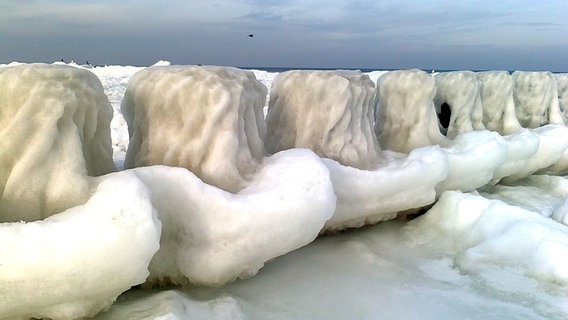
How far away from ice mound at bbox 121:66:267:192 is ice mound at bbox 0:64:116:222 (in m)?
0.28

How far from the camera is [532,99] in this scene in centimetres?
309

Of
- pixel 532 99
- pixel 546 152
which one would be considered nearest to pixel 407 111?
pixel 546 152

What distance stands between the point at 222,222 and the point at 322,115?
71 centimetres

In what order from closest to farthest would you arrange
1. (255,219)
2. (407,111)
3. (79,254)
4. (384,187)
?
(79,254)
(255,219)
(384,187)
(407,111)

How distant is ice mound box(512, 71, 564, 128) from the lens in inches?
121

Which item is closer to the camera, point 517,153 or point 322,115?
point 322,115

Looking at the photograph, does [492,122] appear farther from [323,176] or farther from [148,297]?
[148,297]

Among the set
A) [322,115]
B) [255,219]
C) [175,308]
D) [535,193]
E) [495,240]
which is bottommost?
[535,193]

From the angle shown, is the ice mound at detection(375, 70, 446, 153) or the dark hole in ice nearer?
the ice mound at detection(375, 70, 446, 153)

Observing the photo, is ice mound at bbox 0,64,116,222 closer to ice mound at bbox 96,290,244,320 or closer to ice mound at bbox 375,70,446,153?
ice mound at bbox 96,290,244,320

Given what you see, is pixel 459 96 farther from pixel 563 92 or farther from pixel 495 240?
pixel 563 92

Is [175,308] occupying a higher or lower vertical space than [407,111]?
lower

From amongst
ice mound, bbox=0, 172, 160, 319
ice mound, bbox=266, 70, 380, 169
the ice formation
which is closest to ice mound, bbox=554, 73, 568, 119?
the ice formation

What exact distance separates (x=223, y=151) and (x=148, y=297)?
0.41 metres
